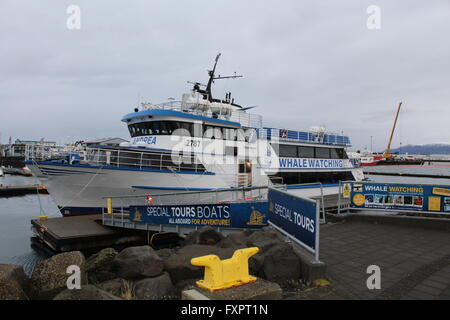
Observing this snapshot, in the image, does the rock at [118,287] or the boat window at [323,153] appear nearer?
the rock at [118,287]

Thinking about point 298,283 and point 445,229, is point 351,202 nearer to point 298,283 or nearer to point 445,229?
point 445,229

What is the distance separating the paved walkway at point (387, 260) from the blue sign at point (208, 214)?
2.04 m

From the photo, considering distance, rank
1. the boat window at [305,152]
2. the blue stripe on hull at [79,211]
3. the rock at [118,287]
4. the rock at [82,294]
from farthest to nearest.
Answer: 1. the boat window at [305,152]
2. the blue stripe on hull at [79,211]
3. the rock at [118,287]
4. the rock at [82,294]

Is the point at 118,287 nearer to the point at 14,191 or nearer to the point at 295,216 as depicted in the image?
the point at 295,216

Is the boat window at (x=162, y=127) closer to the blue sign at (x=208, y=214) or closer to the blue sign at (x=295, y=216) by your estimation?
the blue sign at (x=208, y=214)

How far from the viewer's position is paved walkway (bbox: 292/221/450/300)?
182 inches

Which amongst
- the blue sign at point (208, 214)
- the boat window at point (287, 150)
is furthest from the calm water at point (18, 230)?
the boat window at point (287, 150)

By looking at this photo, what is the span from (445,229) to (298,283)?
7.17m

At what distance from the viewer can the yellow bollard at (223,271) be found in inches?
166

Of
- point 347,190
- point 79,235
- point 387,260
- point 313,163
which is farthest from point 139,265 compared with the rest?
point 313,163

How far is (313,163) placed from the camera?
2034cm

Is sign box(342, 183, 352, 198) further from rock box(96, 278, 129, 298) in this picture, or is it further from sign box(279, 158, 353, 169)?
rock box(96, 278, 129, 298)

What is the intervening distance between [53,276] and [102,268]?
4.27ft
